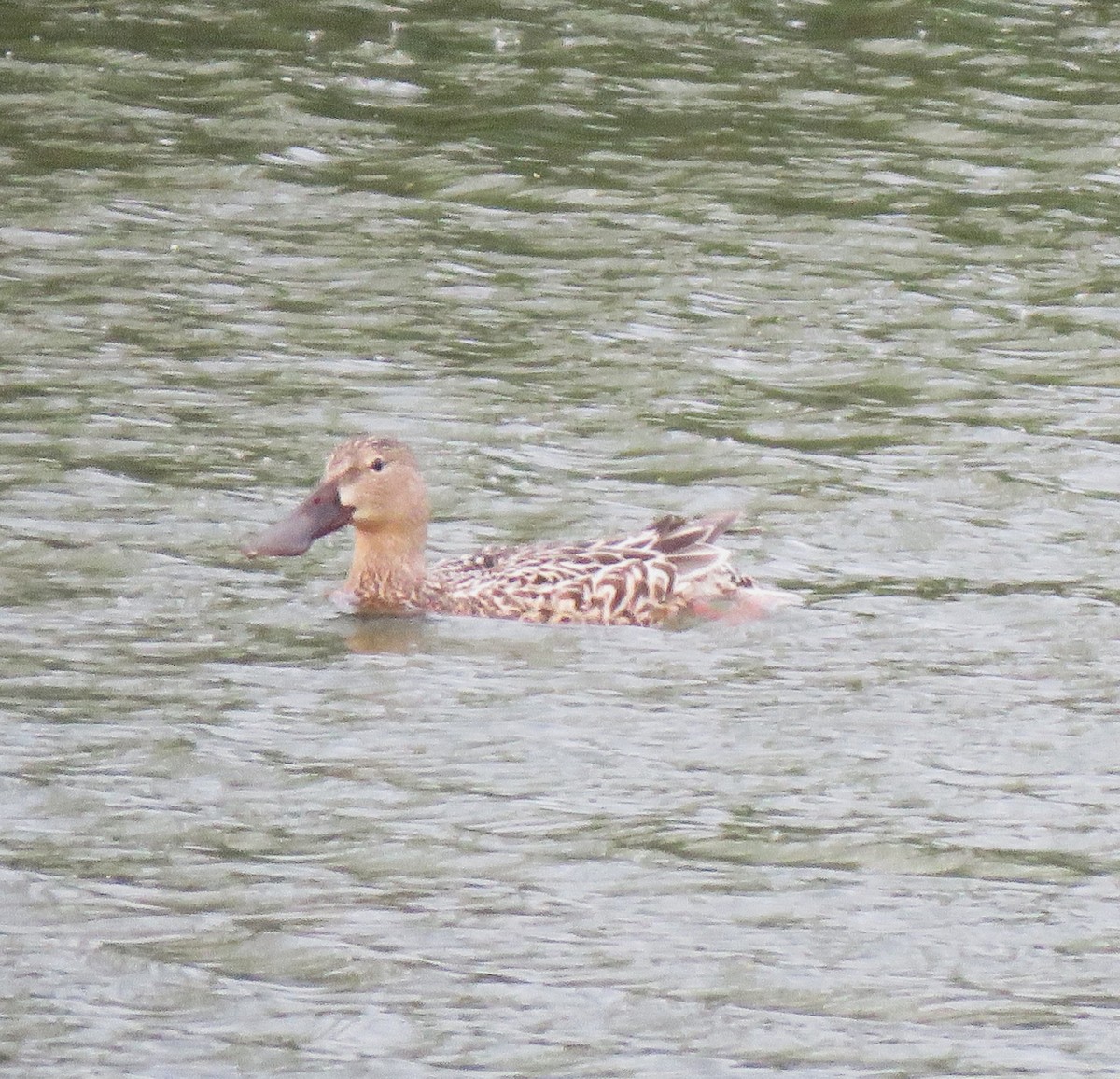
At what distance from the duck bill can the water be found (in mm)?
216

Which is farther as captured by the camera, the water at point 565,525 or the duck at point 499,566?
the duck at point 499,566

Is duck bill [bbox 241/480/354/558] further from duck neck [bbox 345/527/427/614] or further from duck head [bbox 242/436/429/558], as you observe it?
duck neck [bbox 345/527/427/614]

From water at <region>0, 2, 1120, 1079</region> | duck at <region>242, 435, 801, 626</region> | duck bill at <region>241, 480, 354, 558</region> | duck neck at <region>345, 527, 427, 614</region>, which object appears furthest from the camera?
duck neck at <region>345, 527, 427, 614</region>

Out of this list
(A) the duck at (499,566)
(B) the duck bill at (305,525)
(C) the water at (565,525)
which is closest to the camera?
(C) the water at (565,525)

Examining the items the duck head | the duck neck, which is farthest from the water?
the duck head

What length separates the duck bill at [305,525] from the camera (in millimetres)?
11719

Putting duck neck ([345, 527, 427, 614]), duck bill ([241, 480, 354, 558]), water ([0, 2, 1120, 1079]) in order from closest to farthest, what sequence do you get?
water ([0, 2, 1120, 1079]) < duck bill ([241, 480, 354, 558]) < duck neck ([345, 527, 427, 614])

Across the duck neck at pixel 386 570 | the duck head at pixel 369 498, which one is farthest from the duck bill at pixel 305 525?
the duck neck at pixel 386 570

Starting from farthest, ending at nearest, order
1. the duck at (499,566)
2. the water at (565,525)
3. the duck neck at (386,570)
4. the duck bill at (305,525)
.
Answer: the duck neck at (386,570)
the duck bill at (305,525)
the duck at (499,566)
the water at (565,525)

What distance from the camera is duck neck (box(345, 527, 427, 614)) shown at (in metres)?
11.9

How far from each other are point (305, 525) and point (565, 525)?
54.2 inches

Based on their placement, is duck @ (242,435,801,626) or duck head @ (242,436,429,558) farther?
duck head @ (242,436,429,558)

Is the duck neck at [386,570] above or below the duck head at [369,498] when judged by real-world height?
below

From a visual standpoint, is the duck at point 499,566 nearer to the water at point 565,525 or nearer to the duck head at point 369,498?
the duck head at point 369,498
